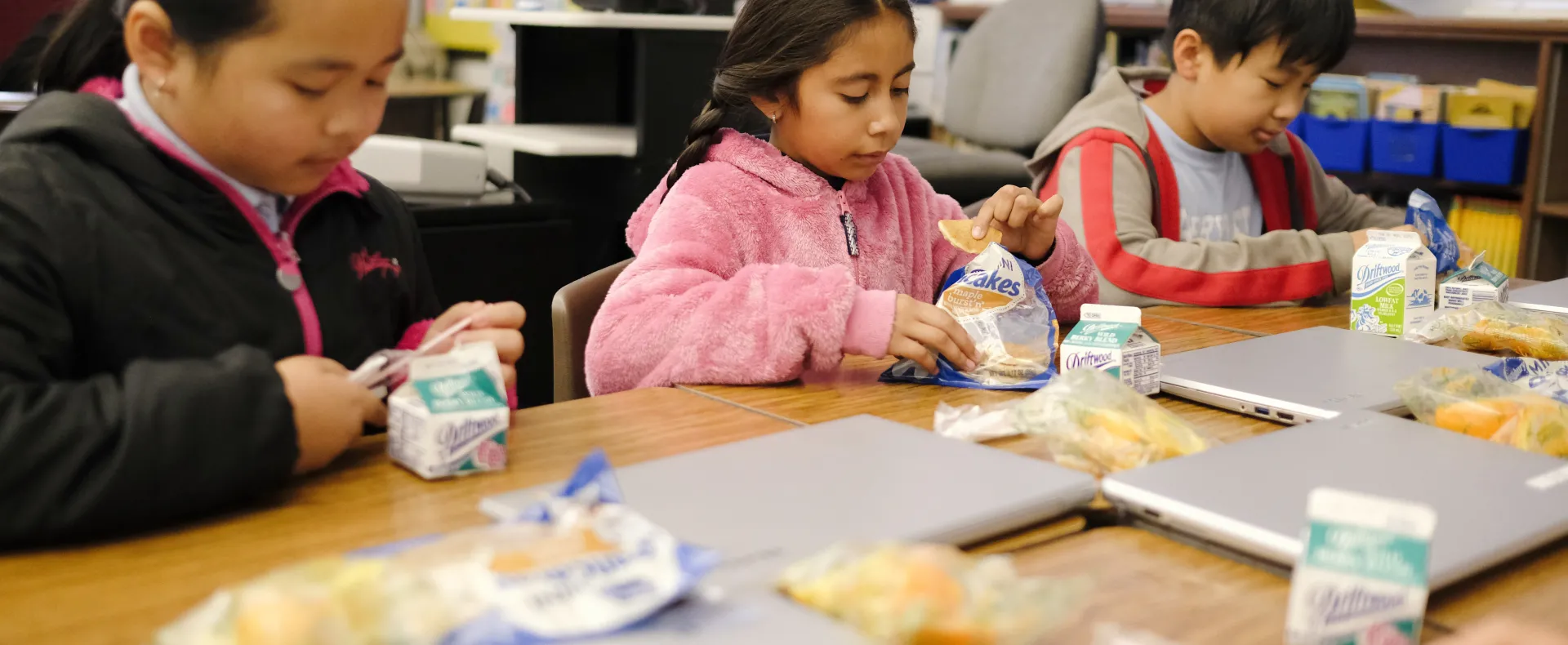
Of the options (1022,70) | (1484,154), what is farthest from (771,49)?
(1484,154)

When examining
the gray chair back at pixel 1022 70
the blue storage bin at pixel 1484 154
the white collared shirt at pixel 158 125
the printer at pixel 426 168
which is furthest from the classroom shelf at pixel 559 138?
the white collared shirt at pixel 158 125

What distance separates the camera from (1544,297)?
5.16ft

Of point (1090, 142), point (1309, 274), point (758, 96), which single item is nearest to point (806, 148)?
point (758, 96)

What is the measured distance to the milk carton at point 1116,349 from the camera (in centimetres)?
109

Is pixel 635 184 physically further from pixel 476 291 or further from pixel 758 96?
pixel 758 96

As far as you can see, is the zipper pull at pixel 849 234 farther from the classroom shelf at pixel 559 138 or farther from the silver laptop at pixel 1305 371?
the classroom shelf at pixel 559 138

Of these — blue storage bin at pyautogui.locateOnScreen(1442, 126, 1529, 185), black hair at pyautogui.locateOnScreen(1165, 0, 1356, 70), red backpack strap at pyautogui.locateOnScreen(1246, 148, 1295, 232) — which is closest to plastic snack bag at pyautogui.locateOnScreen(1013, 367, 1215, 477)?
black hair at pyautogui.locateOnScreen(1165, 0, 1356, 70)

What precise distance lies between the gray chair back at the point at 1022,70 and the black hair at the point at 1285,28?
4.41 ft

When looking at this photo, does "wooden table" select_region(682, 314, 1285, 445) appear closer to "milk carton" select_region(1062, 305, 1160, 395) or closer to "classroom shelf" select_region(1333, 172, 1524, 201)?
"milk carton" select_region(1062, 305, 1160, 395)

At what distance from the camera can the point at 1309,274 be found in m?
1.64

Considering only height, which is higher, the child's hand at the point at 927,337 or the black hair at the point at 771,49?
the black hair at the point at 771,49

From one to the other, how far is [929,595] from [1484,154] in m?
3.18

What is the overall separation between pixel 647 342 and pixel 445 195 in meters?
1.43

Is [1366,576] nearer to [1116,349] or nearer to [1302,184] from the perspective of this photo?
[1116,349]
